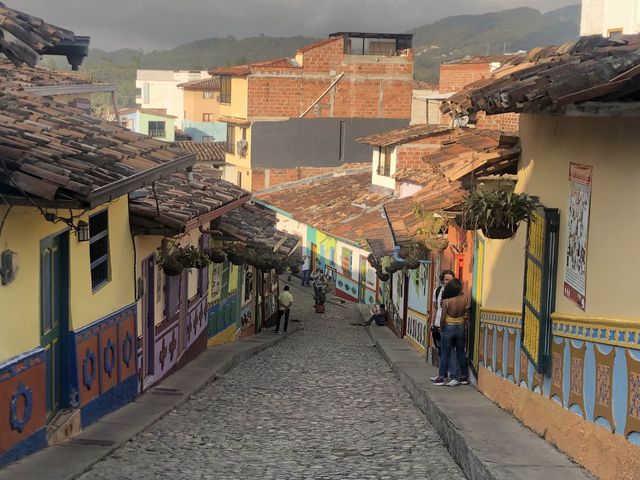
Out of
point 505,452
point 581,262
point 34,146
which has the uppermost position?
point 34,146

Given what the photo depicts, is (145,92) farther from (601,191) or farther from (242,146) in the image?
(601,191)

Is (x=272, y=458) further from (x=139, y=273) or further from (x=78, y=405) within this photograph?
(x=139, y=273)

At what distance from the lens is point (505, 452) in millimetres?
8828

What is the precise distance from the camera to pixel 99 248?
11773mm

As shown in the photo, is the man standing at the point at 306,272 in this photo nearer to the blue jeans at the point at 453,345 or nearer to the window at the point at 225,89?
the window at the point at 225,89

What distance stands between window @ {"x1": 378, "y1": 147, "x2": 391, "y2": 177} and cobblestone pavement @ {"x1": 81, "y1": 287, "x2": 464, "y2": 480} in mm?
20509

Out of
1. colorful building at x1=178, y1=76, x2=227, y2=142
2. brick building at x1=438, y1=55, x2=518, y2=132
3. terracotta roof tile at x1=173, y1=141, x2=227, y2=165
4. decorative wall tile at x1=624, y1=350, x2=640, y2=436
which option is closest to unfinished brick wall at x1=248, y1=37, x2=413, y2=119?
terracotta roof tile at x1=173, y1=141, x2=227, y2=165

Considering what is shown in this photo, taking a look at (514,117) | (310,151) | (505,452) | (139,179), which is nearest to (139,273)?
(139,179)

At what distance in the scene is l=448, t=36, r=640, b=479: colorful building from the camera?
22.8 ft

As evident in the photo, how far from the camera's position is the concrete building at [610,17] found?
1425 centimetres

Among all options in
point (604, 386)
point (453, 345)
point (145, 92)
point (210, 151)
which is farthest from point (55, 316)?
point (145, 92)

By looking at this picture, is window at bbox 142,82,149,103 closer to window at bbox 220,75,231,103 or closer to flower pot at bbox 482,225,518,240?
window at bbox 220,75,231,103

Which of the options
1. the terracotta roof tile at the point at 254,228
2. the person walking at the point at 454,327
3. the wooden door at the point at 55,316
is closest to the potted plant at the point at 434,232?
the person walking at the point at 454,327

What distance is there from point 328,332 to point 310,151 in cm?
2328
